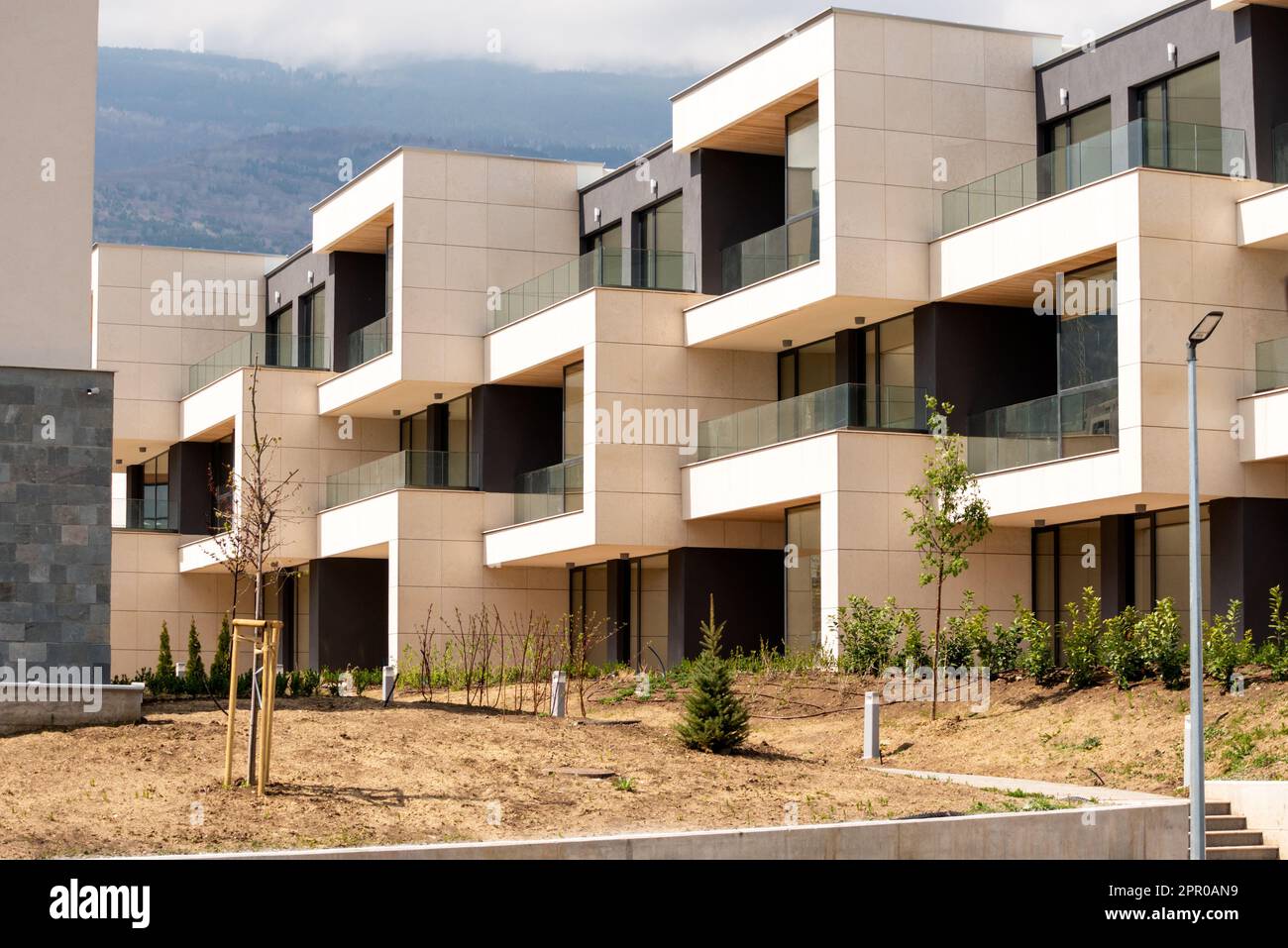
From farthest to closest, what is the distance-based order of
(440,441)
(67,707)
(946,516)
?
(440,441) → (946,516) → (67,707)

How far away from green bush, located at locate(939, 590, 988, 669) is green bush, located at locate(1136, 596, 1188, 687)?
3.81 meters

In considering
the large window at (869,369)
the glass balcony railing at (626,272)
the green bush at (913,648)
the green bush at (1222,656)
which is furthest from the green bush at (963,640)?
the glass balcony railing at (626,272)

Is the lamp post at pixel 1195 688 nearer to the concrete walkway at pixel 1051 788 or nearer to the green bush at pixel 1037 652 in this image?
the concrete walkway at pixel 1051 788

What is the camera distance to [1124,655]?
2880 cm

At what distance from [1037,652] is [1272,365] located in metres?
6.55

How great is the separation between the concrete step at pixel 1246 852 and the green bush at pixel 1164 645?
6.29m

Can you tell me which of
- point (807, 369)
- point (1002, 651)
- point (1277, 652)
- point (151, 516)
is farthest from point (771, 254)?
point (151, 516)

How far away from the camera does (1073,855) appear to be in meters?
19.8

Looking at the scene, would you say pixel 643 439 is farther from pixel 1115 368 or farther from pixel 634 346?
pixel 1115 368

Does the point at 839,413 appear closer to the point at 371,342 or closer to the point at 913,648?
the point at 913,648

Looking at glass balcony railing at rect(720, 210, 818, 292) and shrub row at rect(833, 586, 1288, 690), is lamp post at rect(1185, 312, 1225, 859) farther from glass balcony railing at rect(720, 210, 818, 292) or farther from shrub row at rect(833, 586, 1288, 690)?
glass balcony railing at rect(720, 210, 818, 292)

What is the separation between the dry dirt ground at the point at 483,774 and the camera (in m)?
17.0

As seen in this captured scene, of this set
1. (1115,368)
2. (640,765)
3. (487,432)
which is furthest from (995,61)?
(640,765)
